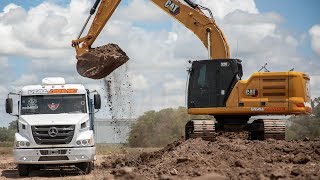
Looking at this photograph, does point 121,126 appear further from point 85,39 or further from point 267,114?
point 267,114

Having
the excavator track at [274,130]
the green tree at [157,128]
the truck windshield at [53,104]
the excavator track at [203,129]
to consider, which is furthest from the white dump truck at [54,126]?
the green tree at [157,128]

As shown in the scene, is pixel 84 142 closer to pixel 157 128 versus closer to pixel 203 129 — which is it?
pixel 203 129

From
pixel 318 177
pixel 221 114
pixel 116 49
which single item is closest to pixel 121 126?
pixel 116 49

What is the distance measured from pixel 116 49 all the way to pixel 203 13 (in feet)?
11.5

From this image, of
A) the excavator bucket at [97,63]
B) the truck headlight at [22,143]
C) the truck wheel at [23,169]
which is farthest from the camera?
the excavator bucket at [97,63]

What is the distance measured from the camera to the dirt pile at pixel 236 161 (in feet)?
41.9

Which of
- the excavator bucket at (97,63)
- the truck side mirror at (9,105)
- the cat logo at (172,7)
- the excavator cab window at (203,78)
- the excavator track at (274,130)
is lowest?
the excavator track at (274,130)

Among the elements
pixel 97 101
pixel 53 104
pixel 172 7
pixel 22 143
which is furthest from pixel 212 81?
pixel 22 143

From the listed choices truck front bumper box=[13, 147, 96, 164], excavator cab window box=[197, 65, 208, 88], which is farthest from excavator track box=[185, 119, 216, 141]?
truck front bumper box=[13, 147, 96, 164]

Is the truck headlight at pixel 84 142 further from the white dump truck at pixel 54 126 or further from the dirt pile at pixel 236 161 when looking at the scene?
the dirt pile at pixel 236 161

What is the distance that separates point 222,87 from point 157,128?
21.1m

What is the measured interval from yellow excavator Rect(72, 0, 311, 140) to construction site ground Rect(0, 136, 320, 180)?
0.95 m

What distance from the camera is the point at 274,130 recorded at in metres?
21.2

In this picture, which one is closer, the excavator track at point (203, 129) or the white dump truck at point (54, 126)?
the white dump truck at point (54, 126)
